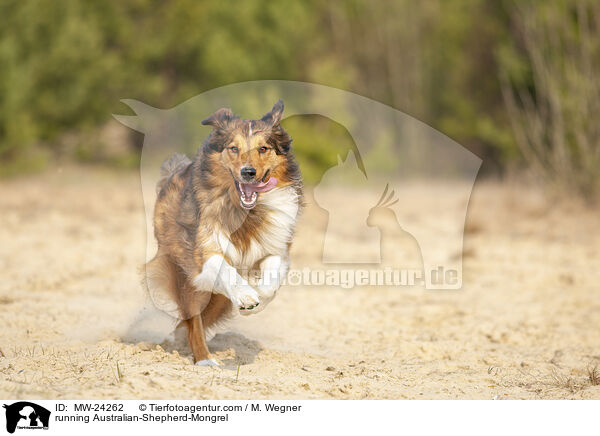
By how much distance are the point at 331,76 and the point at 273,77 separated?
232 cm

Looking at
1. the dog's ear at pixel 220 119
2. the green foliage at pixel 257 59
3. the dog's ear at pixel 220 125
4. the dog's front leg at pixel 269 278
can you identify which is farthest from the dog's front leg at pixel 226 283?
the green foliage at pixel 257 59

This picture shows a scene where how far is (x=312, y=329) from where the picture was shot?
662 cm

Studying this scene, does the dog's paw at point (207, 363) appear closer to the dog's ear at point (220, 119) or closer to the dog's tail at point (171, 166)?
the dog's tail at point (171, 166)

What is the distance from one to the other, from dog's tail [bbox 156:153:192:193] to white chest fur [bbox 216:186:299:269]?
0.81 metres

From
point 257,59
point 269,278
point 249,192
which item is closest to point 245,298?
point 269,278

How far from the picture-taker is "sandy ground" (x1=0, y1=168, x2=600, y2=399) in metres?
4.30

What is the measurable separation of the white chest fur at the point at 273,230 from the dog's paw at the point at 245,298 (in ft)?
1.13

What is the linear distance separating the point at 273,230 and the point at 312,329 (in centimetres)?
223

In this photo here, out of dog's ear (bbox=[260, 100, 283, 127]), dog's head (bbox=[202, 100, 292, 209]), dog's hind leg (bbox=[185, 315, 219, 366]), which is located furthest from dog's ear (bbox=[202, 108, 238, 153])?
dog's hind leg (bbox=[185, 315, 219, 366])

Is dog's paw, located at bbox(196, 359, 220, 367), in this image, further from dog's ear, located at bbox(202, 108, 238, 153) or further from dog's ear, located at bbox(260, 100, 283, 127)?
dog's ear, located at bbox(260, 100, 283, 127)

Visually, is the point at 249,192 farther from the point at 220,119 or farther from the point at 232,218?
the point at 220,119

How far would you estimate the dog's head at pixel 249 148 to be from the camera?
14.4 ft

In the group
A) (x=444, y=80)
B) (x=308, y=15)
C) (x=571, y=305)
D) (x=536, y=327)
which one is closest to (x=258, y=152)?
(x=536, y=327)

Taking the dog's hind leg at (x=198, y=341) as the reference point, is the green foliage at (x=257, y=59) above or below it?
above
